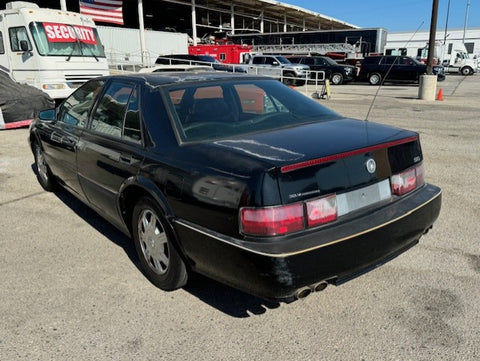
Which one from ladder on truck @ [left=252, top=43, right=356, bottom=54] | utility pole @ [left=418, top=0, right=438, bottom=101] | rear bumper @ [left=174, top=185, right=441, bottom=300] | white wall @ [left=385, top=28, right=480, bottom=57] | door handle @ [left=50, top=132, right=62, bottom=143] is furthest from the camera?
white wall @ [left=385, top=28, right=480, bottom=57]

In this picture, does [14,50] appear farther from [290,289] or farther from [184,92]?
[290,289]

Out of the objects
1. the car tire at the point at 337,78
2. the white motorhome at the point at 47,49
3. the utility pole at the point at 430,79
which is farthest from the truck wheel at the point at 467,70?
the white motorhome at the point at 47,49

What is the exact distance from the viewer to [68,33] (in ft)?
39.2

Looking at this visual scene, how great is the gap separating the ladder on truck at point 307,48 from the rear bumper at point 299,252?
32.0 m

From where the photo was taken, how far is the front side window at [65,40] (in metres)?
11.5

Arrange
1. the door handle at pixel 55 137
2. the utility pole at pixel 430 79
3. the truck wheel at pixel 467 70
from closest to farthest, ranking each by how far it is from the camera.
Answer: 1. the door handle at pixel 55 137
2. the utility pole at pixel 430 79
3. the truck wheel at pixel 467 70

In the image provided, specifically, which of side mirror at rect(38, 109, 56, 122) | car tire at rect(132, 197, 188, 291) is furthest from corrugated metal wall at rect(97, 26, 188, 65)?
car tire at rect(132, 197, 188, 291)

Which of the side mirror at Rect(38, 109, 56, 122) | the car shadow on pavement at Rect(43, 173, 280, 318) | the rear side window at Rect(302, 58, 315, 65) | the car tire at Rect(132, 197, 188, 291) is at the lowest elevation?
the car shadow on pavement at Rect(43, 173, 280, 318)

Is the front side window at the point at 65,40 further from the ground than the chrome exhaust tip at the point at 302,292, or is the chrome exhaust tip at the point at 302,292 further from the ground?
the front side window at the point at 65,40

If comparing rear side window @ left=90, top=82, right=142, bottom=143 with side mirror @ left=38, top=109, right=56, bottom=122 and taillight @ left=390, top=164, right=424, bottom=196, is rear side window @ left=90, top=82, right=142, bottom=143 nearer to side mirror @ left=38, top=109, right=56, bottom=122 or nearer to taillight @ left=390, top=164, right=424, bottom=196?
side mirror @ left=38, top=109, right=56, bottom=122

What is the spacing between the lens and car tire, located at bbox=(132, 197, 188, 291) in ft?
9.61

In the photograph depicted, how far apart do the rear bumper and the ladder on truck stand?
32.0m

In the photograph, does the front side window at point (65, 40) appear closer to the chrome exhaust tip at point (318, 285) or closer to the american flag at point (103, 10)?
the chrome exhaust tip at point (318, 285)

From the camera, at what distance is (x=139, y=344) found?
2609mm
